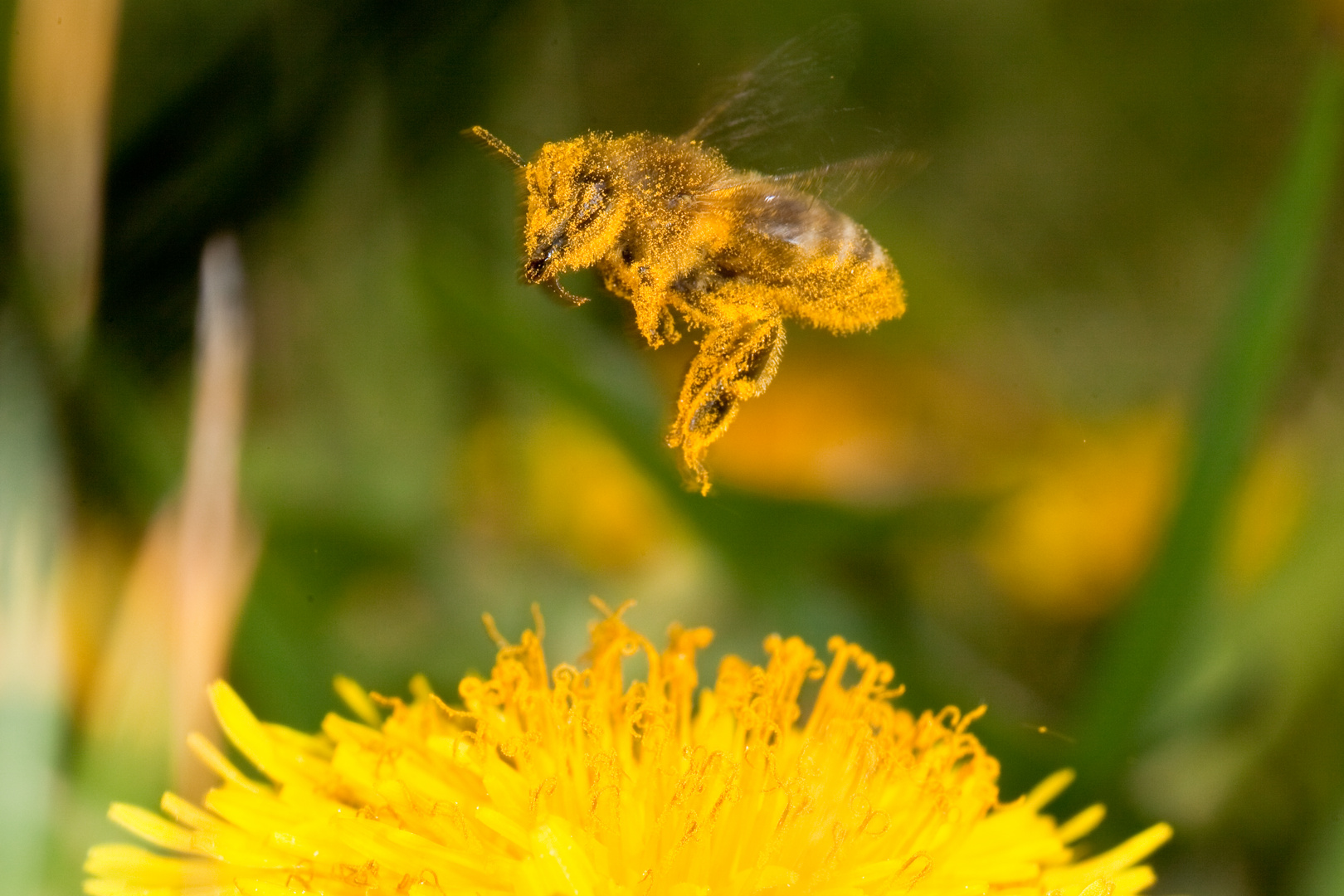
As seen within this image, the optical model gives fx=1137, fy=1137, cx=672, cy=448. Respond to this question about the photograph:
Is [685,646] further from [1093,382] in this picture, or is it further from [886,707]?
[1093,382]

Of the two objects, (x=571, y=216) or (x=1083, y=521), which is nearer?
(x=571, y=216)

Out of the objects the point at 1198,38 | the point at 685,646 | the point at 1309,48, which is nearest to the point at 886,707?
the point at 685,646

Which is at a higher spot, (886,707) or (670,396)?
(670,396)

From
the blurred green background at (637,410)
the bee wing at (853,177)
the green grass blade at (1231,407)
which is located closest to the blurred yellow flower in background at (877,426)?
the blurred green background at (637,410)

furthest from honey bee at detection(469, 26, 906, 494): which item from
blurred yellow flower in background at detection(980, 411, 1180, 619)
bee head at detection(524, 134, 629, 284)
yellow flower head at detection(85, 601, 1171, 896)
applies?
blurred yellow flower in background at detection(980, 411, 1180, 619)

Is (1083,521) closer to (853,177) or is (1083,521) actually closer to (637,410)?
(637,410)

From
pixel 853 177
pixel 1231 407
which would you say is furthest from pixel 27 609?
pixel 1231 407
